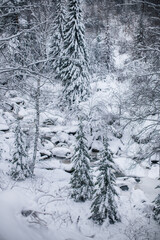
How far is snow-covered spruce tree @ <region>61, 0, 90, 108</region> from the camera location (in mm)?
18797

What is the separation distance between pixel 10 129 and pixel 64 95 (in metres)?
7.46

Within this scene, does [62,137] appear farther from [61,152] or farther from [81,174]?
[81,174]

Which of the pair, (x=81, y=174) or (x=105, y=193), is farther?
(x=81, y=174)

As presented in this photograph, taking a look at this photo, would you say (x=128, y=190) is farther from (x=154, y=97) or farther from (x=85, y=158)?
(x=154, y=97)

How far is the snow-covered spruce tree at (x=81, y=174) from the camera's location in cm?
825

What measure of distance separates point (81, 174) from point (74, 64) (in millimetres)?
14456

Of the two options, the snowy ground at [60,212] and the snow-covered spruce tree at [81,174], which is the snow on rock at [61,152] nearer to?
the snowy ground at [60,212]

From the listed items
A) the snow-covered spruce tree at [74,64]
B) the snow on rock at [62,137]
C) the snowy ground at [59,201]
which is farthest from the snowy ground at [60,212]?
the snow-covered spruce tree at [74,64]

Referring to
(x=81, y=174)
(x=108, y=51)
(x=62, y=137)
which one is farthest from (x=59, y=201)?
(x=108, y=51)

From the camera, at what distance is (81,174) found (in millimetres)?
8312

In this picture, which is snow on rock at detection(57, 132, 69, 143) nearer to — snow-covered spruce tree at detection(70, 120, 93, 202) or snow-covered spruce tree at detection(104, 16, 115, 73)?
snow-covered spruce tree at detection(70, 120, 93, 202)

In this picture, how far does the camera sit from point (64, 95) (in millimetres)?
20469

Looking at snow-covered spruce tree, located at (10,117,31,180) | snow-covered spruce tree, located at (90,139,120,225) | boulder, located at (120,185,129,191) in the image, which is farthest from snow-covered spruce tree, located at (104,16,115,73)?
snow-covered spruce tree, located at (90,139,120,225)

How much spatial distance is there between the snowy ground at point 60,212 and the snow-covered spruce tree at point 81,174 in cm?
50
